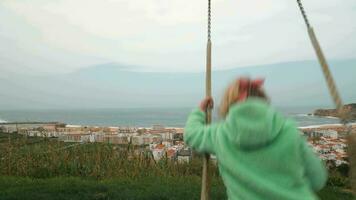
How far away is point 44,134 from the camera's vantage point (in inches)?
402

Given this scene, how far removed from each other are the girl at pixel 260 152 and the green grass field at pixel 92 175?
398 cm

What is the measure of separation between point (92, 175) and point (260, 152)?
6211 millimetres

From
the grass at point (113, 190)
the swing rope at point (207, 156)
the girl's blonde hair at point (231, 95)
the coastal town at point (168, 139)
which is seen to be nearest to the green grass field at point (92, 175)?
the grass at point (113, 190)

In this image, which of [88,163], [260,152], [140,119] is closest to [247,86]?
[260,152]

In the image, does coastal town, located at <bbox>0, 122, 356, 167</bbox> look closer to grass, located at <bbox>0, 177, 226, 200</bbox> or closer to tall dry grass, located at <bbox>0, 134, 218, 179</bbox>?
tall dry grass, located at <bbox>0, 134, 218, 179</bbox>

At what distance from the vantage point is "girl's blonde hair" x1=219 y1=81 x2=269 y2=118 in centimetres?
214

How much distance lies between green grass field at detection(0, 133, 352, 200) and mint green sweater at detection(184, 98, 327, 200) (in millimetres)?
3999

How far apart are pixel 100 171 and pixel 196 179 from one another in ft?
5.58

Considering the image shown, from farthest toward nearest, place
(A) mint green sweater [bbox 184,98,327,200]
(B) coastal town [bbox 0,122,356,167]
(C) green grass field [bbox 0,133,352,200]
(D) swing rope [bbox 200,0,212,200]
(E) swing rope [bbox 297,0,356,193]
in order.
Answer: (B) coastal town [bbox 0,122,356,167]
(C) green grass field [bbox 0,133,352,200]
(D) swing rope [bbox 200,0,212,200]
(E) swing rope [bbox 297,0,356,193]
(A) mint green sweater [bbox 184,98,327,200]

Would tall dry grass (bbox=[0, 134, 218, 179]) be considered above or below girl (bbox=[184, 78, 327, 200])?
below

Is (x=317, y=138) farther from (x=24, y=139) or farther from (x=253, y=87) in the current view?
(x=253, y=87)

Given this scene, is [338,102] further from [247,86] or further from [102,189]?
[102,189]

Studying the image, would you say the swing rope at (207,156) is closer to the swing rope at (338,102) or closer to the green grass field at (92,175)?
the swing rope at (338,102)

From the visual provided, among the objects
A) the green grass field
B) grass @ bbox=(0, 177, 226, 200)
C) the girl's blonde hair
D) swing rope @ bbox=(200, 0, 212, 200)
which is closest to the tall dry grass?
the green grass field
